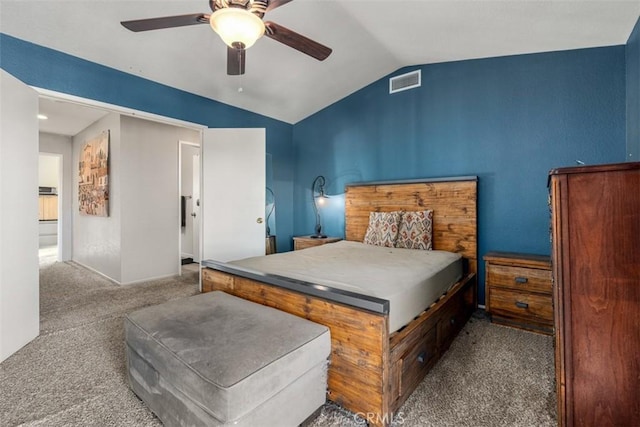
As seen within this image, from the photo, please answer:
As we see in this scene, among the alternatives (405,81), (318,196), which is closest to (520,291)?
(405,81)

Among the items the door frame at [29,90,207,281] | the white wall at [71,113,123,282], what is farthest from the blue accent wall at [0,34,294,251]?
the white wall at [71,113,123,282]

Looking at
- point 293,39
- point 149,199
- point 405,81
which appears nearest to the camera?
point 293,39

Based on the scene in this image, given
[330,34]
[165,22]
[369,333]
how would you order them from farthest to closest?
[330,34] < [165,22] < [369,333]

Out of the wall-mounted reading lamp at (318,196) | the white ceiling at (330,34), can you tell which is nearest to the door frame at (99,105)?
the white ceiling at (330,34)

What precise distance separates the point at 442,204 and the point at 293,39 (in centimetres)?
235

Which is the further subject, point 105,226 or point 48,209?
point 48,209

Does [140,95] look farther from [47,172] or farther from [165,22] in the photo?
[47,172]

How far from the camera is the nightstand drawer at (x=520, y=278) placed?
245 centimetres

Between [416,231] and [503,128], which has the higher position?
[503,128]

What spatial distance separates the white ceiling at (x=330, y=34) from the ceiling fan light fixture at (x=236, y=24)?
110 centimetres

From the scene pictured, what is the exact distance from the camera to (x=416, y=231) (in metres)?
3.21

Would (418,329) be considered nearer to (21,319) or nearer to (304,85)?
(21,319)

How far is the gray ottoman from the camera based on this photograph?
42.8 inches

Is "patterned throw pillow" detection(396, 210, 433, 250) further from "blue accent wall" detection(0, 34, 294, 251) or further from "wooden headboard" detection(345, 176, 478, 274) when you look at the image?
"blue accent wall" detection(0, 34, 294, 251)
